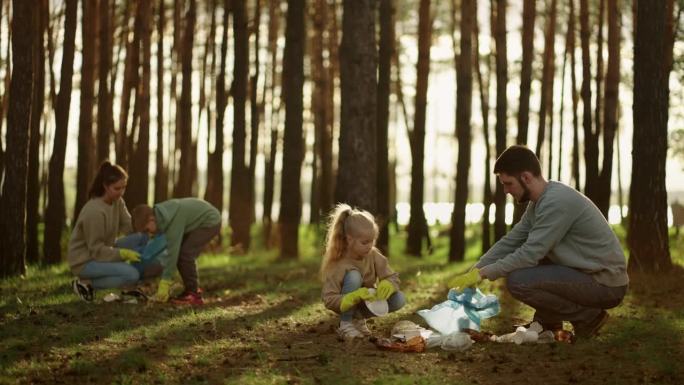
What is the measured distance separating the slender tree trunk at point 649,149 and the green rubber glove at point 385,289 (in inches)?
217

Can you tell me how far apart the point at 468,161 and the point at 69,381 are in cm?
1228

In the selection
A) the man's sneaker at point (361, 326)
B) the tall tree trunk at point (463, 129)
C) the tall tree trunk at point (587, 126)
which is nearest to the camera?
the man's sneaker at point (361, 326)

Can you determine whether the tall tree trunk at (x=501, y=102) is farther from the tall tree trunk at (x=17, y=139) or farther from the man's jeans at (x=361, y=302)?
the man's jeans at (x=361, y=302)

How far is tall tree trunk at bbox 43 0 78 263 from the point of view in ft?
45.5

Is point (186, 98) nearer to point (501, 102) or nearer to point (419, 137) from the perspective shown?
point (419, 137)

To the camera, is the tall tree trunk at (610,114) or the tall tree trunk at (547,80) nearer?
the tall tree trunk at (610,114)

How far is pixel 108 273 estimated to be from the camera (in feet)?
32.2

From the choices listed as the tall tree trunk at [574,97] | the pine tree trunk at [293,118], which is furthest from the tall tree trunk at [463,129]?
the tall tree trunk at [574,97]

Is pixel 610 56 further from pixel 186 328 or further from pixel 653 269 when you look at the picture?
pixel 186 328

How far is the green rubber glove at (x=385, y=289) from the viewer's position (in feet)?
23.2

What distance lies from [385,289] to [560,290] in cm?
136

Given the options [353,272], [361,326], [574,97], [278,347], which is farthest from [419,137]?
[278,347]

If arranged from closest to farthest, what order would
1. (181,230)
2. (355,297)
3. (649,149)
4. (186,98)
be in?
(355,297)
(181,230)
(649,149)
(186,98)

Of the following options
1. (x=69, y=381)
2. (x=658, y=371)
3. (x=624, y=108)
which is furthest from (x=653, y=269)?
(x=624, y=108)
